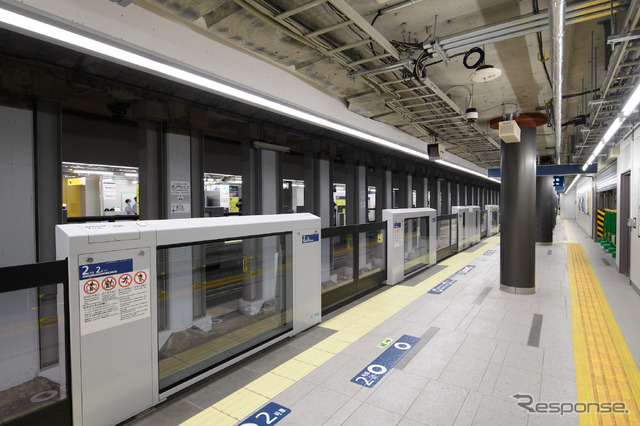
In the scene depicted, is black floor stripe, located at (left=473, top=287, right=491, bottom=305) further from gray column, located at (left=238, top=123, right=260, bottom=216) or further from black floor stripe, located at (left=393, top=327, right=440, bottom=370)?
gray column, located at (left=238, top=123, right=260, bottom=216)

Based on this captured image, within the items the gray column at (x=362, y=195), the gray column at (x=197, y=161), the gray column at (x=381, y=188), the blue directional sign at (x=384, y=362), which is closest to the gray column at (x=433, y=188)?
the gray column at (x=381, y=188)

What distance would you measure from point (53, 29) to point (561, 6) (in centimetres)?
353

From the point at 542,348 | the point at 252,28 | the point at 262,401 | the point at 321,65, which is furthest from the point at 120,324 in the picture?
the point at 542,348

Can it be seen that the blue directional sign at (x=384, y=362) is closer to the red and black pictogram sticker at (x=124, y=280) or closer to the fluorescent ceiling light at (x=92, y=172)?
the red and black pictogram sticker at (x=124, y=280)

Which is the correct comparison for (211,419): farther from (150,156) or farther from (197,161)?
(197,161)

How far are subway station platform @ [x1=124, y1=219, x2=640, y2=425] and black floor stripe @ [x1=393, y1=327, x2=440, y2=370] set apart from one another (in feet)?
0.04

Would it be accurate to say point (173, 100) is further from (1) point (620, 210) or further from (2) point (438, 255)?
(1) point (620, 210)

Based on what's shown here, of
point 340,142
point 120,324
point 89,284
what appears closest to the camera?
point 89,284

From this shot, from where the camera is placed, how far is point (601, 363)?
134 inches

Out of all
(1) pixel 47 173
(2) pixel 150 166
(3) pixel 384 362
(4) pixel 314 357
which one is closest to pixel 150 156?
(2) pixel 150 166

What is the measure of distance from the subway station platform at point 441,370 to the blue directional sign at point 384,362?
1 cm

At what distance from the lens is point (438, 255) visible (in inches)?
375

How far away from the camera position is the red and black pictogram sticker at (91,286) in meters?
2.27

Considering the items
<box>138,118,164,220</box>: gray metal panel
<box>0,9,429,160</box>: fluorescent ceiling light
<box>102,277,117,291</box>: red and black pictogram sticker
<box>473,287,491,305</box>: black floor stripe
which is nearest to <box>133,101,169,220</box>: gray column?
<box>138,118,164,220</box>: gray metal panel
